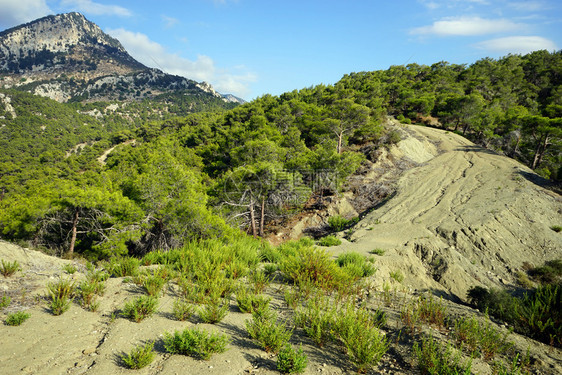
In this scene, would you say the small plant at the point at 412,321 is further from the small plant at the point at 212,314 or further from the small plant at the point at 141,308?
the small plant at the point at 141,308

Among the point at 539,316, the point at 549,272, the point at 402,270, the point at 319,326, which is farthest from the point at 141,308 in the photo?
the point at 549,272

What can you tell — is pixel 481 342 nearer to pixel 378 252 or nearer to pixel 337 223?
pixel 378 252

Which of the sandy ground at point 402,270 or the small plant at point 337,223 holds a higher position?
the sandy ground at point 402,270

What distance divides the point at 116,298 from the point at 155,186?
9996 mm

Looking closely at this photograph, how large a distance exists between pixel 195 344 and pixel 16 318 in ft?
10.1

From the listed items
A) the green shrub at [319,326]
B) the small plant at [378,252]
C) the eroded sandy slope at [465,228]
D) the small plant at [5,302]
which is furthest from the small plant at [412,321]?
the small plant at [378,252]

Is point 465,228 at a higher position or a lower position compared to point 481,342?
lower

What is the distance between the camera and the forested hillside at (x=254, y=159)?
14102mm

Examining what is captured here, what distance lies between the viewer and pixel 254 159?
2223cm

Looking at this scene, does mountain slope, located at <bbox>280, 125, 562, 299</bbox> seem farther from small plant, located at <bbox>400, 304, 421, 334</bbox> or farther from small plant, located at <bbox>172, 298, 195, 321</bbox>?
small plant, located at <bbox>172, 298, 195, 321</bbox>

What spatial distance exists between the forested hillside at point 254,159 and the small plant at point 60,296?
836 cm

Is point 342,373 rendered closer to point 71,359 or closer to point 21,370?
point 71,359

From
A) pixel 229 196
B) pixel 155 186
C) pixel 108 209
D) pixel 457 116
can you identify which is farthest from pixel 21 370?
pixel 457 116

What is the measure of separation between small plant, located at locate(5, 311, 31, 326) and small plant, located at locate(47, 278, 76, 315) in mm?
368
